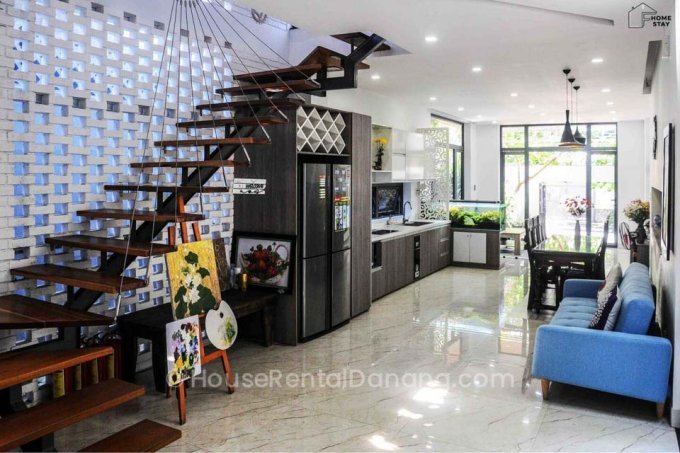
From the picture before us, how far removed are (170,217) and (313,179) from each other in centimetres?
214

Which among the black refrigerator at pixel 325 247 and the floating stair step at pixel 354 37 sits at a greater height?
the floating stair step at pixel 354 37

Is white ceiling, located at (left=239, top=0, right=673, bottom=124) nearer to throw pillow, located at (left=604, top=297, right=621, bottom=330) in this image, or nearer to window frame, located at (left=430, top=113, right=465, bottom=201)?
throw pillow, located at (left=604, top=297, right=621, bottom=330)

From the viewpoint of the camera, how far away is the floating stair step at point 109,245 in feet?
11.1

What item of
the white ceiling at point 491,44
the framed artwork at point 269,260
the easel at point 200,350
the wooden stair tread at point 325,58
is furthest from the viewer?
the framed artwork at point 269,260

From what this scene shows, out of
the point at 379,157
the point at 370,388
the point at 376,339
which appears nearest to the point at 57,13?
the point at 370,388

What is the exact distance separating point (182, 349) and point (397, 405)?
1.59 meters

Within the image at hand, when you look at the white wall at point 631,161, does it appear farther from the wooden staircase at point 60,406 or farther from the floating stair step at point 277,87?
the wooden staircase at point 60,406

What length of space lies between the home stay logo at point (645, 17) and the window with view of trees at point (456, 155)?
7.62 metres

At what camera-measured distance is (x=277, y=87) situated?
4.85m

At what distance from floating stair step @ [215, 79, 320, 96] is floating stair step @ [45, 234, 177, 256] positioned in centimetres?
178

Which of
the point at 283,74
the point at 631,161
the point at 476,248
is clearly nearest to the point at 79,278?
the point at 283,74

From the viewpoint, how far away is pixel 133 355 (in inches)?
169

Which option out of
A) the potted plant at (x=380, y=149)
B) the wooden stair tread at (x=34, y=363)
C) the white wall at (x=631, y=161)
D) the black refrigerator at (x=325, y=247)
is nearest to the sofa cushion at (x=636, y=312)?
the black refrigerator at (x=325, y=247)

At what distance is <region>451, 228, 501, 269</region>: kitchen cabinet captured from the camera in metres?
9.80
